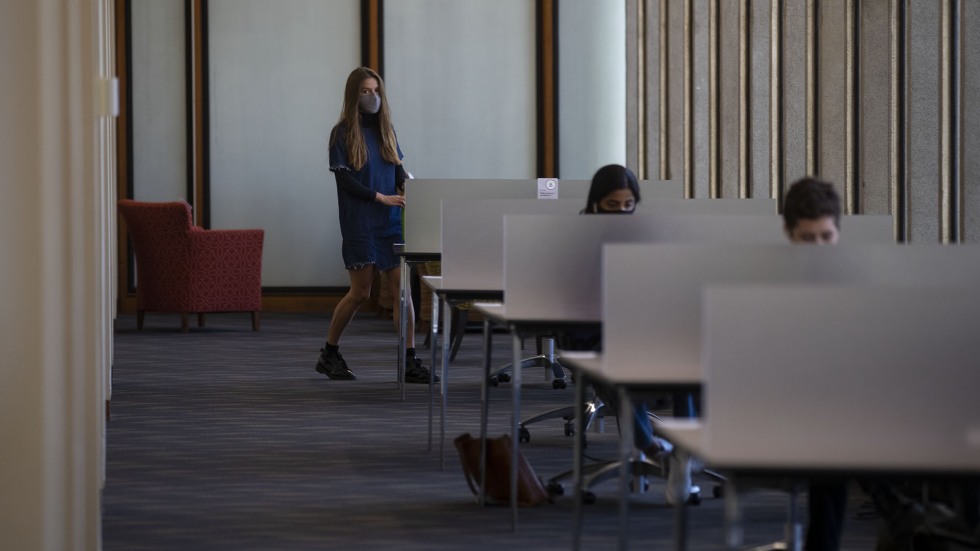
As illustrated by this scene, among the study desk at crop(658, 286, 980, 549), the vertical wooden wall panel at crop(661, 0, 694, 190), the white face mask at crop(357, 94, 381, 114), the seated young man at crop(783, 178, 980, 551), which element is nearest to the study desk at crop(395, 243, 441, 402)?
the white face mask at crop(357, 94, 381, 114)

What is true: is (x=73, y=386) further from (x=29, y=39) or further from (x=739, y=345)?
(x=739, y=345)

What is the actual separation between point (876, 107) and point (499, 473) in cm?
271

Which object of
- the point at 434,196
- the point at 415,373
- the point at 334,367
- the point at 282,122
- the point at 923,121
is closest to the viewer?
the point at 923,121

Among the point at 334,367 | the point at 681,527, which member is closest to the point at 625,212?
the point at 681,527

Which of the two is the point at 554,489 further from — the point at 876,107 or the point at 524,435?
the point at 876,107

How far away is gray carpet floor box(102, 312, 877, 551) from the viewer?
4230 millimetres

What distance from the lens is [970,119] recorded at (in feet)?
17.5

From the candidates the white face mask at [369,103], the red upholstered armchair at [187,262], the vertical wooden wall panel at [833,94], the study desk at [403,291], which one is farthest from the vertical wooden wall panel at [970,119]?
the red upholstered armchair at [187,262]

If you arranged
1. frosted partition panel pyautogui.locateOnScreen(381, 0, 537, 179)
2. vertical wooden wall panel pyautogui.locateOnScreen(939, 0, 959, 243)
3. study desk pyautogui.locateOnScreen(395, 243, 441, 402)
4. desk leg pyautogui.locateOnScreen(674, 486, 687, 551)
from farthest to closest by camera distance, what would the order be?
frosted partition panel pyautogui.locateOnScreen(381, 0, 537, 179) < study desk pyautogui.locateOnScreen(395, 243, 441, 402) < vertical wooden wall panel pyautogui.locateOnScreen(939, 0, 959, 243) < desk leg pyautogui.locateOnScreen(674, 486, 687, 551)

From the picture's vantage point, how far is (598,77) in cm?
1273

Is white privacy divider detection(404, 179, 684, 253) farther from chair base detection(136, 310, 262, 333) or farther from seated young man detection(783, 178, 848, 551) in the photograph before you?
chair base detection(136, 310, 262, 333)

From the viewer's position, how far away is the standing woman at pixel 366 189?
7445 mm

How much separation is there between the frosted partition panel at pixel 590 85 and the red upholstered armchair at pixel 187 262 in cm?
316

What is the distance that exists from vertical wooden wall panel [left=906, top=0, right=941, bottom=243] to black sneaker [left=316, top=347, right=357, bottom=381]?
128 inches
